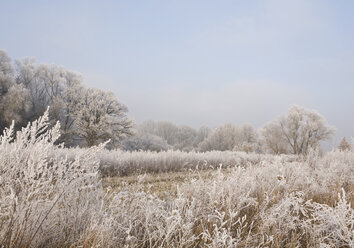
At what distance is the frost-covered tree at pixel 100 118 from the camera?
2616cm

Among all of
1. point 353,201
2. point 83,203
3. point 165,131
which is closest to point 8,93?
point 83,203

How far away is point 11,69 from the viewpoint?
2730cm

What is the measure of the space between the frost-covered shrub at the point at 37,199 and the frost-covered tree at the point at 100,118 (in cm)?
2432

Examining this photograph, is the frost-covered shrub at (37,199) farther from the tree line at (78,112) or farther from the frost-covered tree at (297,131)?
the frost-covered tree at (297,131)

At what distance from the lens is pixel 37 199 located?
7.43 ft

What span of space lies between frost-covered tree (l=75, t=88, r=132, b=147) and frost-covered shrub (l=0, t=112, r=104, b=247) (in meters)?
24.3

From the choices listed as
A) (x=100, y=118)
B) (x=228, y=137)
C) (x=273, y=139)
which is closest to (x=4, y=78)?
(x=100, y=118)

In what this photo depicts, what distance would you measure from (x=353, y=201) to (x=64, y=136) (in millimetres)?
28197

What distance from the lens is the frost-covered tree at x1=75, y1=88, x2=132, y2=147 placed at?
26156mm

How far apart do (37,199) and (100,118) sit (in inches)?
1005

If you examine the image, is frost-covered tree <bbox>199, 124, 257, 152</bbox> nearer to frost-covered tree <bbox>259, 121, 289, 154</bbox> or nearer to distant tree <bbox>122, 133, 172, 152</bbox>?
frost-covered tree <bbox>259, 121, 289, 154</bbox>

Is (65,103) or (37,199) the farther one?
(65,103)

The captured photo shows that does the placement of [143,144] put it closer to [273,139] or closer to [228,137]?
[273,139]

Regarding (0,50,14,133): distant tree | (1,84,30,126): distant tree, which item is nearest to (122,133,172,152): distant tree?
(1,84,30,126): distant tree
